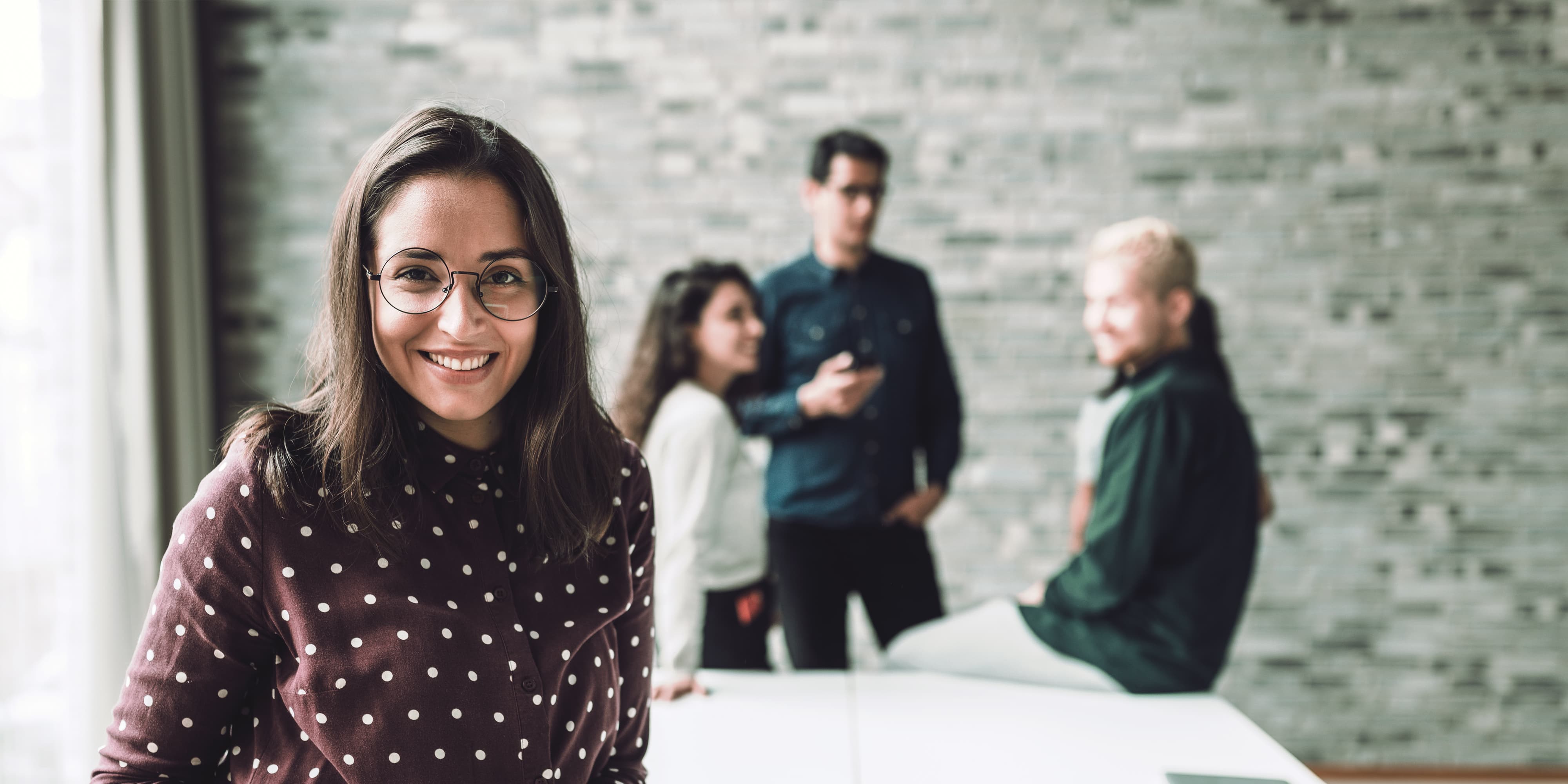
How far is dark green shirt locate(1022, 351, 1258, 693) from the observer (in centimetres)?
199

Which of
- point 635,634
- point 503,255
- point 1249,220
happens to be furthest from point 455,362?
point 1249,220

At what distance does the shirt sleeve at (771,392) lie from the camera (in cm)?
284

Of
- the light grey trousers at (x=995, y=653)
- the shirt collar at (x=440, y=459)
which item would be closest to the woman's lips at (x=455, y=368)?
the shirt collar at (x=440, y=459)

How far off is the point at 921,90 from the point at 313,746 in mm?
3112

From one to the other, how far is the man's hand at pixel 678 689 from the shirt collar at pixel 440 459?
1.00 meters

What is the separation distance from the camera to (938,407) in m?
2.99

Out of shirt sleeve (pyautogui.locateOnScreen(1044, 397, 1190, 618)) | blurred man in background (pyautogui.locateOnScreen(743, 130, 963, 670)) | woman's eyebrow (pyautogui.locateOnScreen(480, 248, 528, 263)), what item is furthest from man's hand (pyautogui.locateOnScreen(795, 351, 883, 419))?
woman's eyebrow (pyautogui.locateOnScreen(480, 248, 528, 263))

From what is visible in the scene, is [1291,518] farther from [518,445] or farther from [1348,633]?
[518,445]

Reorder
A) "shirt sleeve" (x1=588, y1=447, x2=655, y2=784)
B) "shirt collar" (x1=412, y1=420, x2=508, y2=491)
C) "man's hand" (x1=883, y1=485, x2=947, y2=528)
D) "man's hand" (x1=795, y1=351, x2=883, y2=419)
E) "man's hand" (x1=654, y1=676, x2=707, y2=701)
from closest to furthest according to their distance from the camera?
"shirt collar" (x1=412, y1=420, x2=508, y2=491), "shirt sleeve" (x1=588, y1=447, x2=655, y2=784), "man's hand" (x1=654, y1=676, x2=707, y2=701), "man's hand" (x1=795, y1=351, x2=883, y2=419), "man's hand" (x1=883, y1=485, x2=947, y2=528)

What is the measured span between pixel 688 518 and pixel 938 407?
3.72ft

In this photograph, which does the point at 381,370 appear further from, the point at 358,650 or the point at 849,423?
the point at 849,423

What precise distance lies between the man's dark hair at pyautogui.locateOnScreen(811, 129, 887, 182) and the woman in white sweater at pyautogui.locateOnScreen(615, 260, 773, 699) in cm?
48

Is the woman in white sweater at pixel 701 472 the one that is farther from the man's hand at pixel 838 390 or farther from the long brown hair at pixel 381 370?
the long brown hair at pixel 381 370

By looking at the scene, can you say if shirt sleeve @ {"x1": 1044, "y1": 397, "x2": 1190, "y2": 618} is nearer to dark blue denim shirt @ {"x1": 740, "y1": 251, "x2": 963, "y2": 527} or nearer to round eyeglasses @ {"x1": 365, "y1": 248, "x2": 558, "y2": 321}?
dark blue denim shirt @ {"x1": 740, "y1": 251, "x2": 963, "y2": 527}
